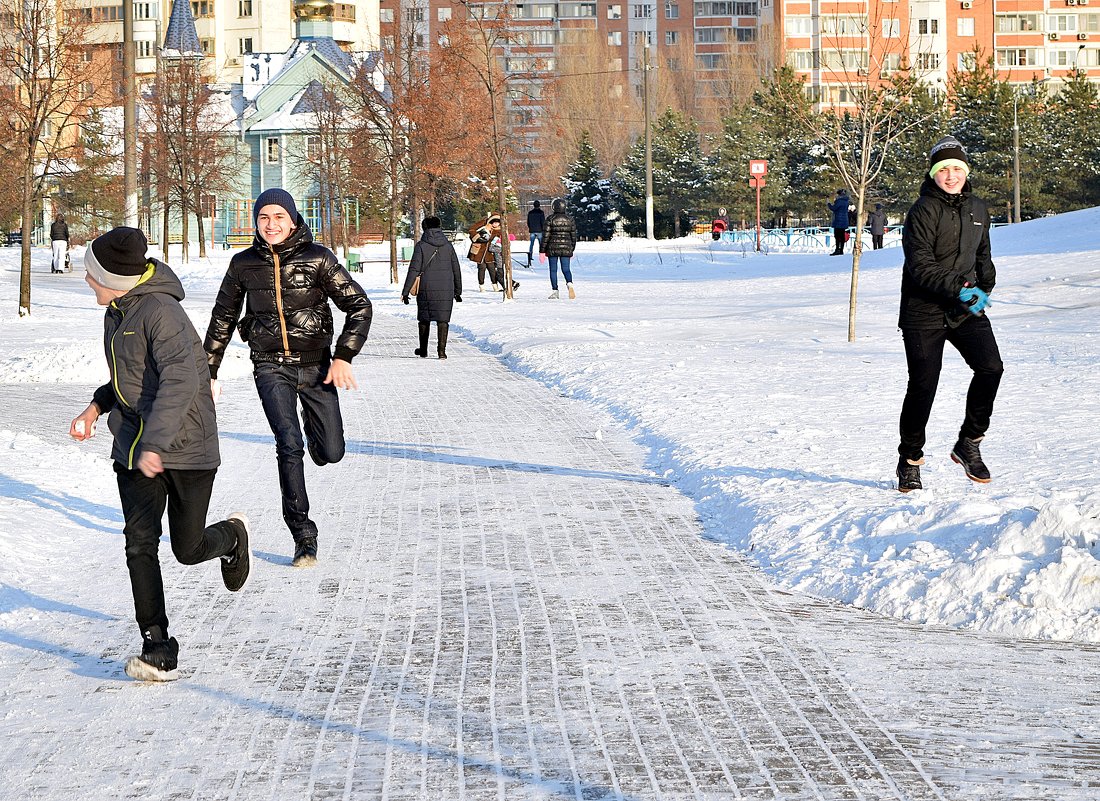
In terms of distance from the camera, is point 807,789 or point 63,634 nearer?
point 807,789

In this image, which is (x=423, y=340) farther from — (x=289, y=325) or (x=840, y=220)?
(x=840, y=220)

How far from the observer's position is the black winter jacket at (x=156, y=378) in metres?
5.18

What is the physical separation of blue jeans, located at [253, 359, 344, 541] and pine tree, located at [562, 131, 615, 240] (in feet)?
197

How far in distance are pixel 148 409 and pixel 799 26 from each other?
117130 millimetres

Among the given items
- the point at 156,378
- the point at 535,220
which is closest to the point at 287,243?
the point at 156,378

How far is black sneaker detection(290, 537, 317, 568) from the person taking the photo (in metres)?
7.06

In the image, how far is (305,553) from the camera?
23.2ft

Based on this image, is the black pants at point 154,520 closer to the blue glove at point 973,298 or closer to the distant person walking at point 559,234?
the blue glove at point 973,298

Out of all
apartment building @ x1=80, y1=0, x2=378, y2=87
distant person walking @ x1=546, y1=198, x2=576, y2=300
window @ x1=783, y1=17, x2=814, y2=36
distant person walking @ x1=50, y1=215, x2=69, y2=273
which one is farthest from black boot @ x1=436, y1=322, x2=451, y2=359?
window @ x1=783, y1=17, x2=814, y2=36

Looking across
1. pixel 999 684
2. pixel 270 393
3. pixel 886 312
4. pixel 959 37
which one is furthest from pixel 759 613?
pixel 959 37

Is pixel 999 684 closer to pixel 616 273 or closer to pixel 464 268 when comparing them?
pixel 616 273

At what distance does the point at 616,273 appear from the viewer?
41.7 meters

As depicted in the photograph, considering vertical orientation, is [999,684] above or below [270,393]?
below

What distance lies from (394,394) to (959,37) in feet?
386
